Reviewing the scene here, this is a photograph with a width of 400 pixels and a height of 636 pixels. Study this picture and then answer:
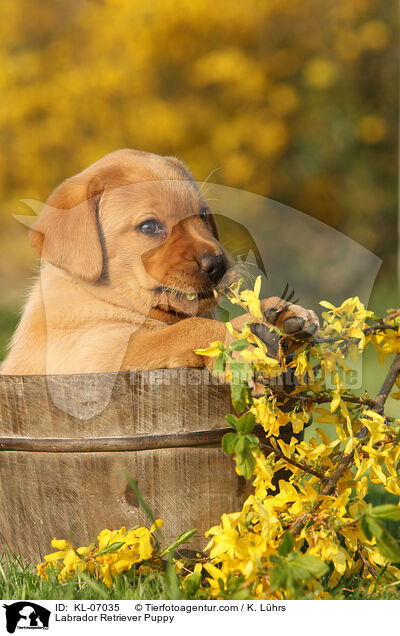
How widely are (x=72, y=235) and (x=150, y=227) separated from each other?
25 cm

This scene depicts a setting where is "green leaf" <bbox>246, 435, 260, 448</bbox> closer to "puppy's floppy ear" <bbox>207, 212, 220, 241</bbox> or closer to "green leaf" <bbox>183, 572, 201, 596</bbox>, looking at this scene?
"green leaf" <bbox>183, 572, 201, 596</bbox>

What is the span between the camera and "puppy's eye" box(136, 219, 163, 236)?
1942 mm

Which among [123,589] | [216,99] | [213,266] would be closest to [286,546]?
[123,589]

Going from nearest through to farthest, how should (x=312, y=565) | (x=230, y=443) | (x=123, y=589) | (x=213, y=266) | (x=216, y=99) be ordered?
(x=312, y=565) < (x=230, y=443) < (x=123, y=589) < (x=213, y=266) < (x=216, y=99)

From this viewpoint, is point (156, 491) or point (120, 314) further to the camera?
point (120, 314)

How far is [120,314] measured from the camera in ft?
6.36

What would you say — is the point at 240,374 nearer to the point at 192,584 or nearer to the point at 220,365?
the point at 220,365

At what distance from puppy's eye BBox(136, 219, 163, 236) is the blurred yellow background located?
2.03 feet

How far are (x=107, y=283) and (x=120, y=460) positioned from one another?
629mm

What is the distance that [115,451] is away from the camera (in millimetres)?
Result: 1556

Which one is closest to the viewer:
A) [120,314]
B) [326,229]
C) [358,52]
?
[120,314]

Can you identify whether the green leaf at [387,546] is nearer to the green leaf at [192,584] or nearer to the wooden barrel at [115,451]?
the green leaf at [192,584]
